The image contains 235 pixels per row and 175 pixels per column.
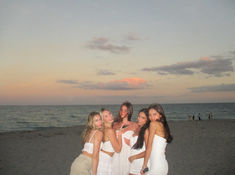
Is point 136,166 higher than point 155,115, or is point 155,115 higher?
point 155,115

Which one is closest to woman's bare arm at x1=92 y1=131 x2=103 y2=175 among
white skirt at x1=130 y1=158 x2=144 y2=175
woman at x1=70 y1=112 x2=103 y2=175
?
woman at x1=70 y1=112 x2=103 y2=175

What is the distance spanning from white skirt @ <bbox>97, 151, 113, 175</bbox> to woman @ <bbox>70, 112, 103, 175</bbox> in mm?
188

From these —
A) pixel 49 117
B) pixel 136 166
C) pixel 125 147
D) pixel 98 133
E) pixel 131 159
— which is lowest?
pixel 49 117

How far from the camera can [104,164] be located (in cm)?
414

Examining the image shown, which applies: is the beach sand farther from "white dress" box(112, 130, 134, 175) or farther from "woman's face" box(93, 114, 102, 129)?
"woman's face" box(93, 114, 102, 129)

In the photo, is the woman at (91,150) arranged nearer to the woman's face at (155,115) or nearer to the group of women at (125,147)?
the group of women at (125,147)

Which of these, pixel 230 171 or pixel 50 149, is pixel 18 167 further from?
pixel 230 171

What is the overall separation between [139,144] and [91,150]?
0.98 metres

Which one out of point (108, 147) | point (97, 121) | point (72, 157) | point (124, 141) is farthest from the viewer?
point (72, 157)

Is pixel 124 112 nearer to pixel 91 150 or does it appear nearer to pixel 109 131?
pixel 109 131

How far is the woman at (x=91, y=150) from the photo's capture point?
3.81m

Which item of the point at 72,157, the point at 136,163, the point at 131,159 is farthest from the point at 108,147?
the point at 72,157

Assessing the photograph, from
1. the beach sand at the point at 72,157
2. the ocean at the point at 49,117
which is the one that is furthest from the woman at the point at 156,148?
the ocean at the point at 49,117

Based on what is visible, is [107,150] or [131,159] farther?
[131,159]
